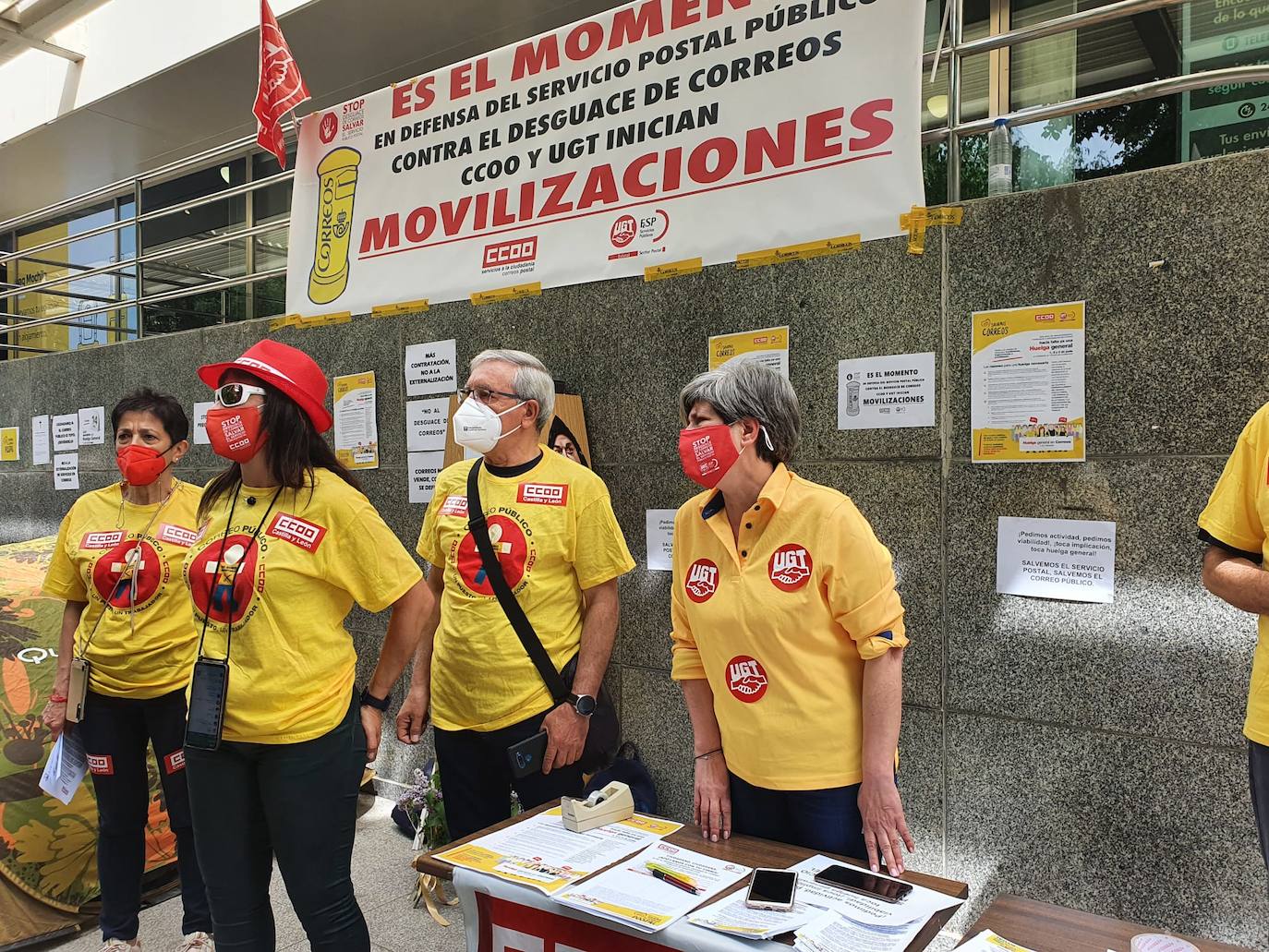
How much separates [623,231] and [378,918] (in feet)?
9.34

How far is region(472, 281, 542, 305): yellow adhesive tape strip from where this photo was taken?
12.7 feet

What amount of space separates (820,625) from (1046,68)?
11.8 feet

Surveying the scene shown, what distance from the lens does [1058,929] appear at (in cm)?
152

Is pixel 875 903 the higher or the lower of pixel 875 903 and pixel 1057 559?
the lower

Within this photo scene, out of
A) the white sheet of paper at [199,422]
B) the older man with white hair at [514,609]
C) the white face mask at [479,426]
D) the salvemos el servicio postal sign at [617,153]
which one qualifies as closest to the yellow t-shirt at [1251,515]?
the salvemos el servicio postal sign at [617,153]

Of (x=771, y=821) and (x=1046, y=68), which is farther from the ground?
(x=1046, y=68)

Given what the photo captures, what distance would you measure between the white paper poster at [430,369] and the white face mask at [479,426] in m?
1.62

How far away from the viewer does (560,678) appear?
258 centimetres

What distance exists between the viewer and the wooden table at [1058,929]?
1.46 meters

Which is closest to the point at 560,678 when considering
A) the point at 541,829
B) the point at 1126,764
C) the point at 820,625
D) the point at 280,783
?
the point at 541,829

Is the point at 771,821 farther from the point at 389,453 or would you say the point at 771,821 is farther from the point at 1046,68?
the point at 1046,68

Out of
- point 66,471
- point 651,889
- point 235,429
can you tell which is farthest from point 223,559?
point 66,471

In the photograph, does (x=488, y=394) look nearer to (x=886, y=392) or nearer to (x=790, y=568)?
(x=790, y=568)

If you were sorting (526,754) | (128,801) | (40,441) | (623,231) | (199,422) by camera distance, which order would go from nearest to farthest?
1. (526,754)
2. (128,801)
3. (623,231)
4. (199,422)
5. (40,441)
